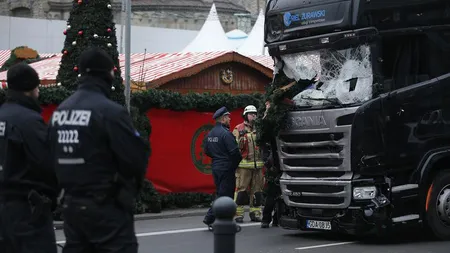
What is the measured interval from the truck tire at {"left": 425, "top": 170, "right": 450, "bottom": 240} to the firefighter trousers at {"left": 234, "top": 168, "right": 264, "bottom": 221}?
3927mm

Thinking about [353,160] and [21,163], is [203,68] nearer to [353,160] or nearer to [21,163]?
[353,160]

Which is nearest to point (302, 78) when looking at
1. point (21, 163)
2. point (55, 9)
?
point (21, 163)

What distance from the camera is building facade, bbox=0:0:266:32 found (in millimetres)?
50312

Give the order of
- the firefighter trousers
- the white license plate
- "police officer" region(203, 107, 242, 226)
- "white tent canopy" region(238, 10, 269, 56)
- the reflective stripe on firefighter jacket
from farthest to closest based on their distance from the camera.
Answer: "white tent canopy" region(238, 10, 269, 56) → the firefighter trousers → the reflective stripe on firefighter jacket → "police officer" region(203, 107, 242, 226) → the white license plate

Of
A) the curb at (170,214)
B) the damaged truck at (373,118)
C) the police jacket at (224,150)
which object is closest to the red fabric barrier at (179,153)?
the curb at (170,214)

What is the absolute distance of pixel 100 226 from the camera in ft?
20.7

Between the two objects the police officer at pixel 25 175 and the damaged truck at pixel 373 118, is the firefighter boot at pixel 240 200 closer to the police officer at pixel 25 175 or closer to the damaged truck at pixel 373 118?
the damaged truck at pixel 373 118

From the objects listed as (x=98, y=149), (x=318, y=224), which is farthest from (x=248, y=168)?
(x=98, y=149)

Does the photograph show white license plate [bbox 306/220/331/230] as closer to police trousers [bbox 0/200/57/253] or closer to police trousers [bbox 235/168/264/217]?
police trousers [bbox 235/168/264/217]

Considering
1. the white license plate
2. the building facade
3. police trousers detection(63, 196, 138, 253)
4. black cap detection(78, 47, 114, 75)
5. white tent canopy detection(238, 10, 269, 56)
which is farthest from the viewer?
the building facade

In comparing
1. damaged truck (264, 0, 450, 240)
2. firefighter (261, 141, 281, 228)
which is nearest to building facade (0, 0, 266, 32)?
firefighter (261, 141, 281, 228)

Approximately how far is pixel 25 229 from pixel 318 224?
660 cm

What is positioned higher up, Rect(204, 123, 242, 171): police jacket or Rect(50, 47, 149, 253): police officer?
Rect(50, 47, 149, 253): police officer

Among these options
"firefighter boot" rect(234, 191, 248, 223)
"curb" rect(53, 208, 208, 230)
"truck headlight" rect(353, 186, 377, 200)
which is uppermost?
"truck headlight" rect(353, 186, 377, 200)
